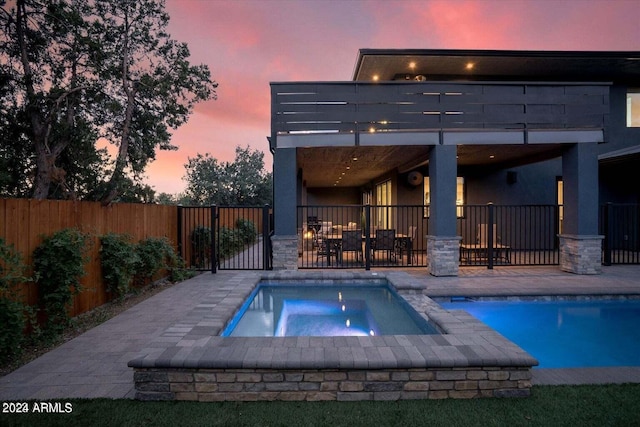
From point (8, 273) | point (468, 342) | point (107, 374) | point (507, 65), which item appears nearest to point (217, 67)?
point (507, 65)

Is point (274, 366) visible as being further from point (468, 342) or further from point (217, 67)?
point (217, 67)

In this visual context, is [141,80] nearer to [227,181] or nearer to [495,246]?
[495,246]

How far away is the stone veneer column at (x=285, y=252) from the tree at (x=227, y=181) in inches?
799

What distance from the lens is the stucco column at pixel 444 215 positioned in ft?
26.2

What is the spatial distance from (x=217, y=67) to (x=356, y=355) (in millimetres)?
14586

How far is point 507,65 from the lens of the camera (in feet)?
36.1

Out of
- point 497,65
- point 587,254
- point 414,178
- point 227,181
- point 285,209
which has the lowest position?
point 587,254

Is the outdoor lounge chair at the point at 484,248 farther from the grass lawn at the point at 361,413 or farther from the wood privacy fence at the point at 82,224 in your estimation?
the wood privacy fence at the point at 82,224

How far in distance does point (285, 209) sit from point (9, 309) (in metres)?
5.46

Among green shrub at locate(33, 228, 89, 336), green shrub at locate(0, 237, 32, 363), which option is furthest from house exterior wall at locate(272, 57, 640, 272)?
green shrub at locate(0, 237, 32, 363)

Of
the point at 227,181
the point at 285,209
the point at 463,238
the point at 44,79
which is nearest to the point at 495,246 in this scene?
the point at 463,238

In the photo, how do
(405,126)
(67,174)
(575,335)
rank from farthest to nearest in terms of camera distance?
(405,126) < (67,174) < (575,335)

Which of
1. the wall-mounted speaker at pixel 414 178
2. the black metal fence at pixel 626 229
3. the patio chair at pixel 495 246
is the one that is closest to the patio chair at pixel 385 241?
the patio chair at pixel 495 246

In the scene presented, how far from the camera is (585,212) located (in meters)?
8.14
